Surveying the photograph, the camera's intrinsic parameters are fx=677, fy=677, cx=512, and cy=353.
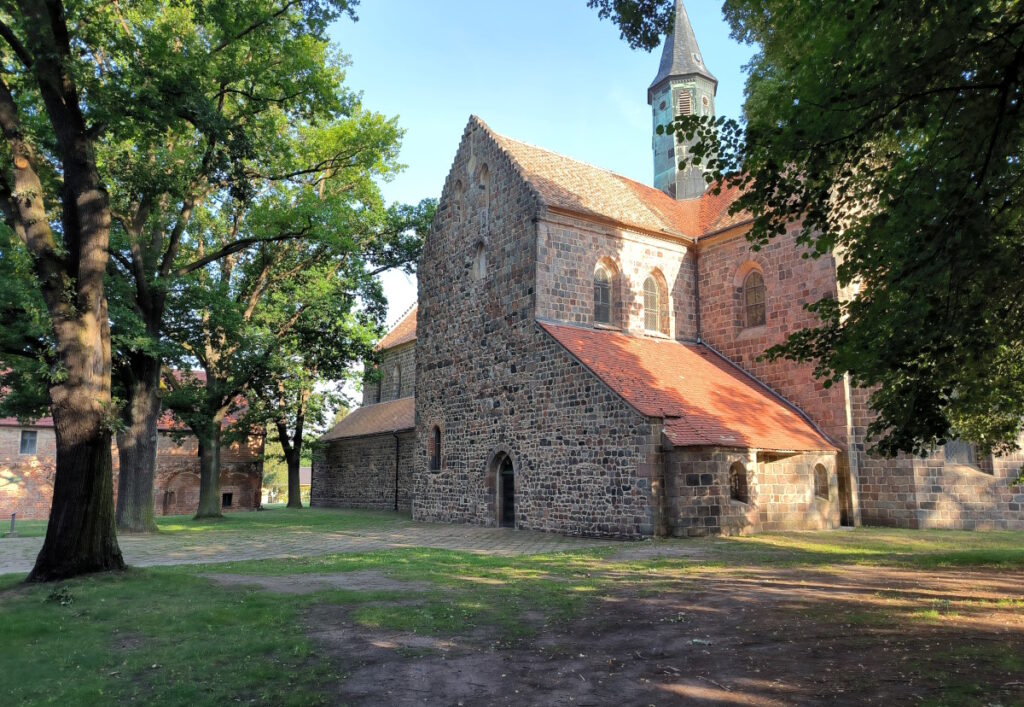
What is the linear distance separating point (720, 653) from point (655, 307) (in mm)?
17547

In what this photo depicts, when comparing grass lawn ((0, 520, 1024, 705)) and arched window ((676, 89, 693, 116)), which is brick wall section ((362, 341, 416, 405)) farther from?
grass lawn ((0, 520, 1024, 705))

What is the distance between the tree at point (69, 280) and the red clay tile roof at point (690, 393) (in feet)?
34.9

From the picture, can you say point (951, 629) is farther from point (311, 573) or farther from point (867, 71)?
point (311, 573)

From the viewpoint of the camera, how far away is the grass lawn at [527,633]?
4.99m

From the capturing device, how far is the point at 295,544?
1605 cm

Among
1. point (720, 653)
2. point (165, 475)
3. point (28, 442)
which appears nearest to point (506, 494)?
point (720, 653)

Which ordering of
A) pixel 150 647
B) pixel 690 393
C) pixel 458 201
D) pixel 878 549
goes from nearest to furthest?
pixel 150 647, pixel 878 549, pixel 690 393, pixel 458 201

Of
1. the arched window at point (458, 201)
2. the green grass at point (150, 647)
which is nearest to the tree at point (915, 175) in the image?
the green grass at point (150, 647)

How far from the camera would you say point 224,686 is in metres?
5.11

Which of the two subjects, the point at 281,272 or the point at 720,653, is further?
the point at 281,272

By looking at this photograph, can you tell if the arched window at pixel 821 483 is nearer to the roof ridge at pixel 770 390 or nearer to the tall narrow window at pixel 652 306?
the roof ridge at pixel 770 390

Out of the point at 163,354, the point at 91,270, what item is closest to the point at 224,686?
the point at 91,270

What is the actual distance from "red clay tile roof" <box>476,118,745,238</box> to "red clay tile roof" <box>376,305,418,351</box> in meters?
14.1

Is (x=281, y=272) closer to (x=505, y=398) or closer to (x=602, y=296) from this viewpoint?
(x=505, y=398)
